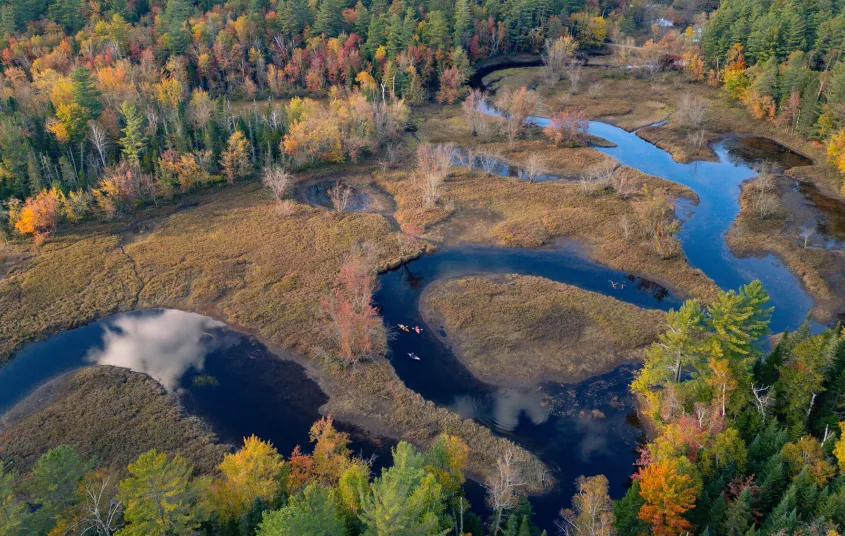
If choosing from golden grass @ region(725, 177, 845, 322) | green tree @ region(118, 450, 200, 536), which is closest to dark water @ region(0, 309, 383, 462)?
green tree @ region(118, 450, 200, 536)

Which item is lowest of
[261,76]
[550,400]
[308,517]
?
[550,400]

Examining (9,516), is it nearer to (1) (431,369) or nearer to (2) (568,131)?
(1) (431,369)

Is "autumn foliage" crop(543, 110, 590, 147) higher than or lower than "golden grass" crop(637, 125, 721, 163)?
higher

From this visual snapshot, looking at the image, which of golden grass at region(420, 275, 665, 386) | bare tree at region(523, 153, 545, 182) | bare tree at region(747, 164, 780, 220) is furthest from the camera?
bare tree at region(523, 153, 545, 182)

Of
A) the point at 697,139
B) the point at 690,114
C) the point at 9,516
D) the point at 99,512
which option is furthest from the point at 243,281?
the point at 690,114

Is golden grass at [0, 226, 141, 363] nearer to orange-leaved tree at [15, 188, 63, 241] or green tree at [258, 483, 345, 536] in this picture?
orange-leaved tree at [15, 188, 63, 241]

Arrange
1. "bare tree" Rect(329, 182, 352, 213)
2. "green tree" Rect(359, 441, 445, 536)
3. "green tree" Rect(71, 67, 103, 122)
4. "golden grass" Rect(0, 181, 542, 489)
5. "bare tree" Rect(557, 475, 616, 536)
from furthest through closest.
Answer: "green tree" Rect(71, 67, 103, 122), "bare tree" Rect(329, 182, 352, 213), "golden grass" Rect(0, 181, 542, 489), "bare tree" Rect(557, 475, 616, 536), "green tree" Rect(359, 441, 445, 536)

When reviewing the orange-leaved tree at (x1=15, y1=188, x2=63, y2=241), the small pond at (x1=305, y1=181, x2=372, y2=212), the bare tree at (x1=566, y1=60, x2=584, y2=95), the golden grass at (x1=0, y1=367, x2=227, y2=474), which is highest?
the bare tree at (x1=566, y1=60, x2=584, y2=95)

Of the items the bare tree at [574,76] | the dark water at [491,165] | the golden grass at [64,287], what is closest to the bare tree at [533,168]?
the dark water at [491,165]
